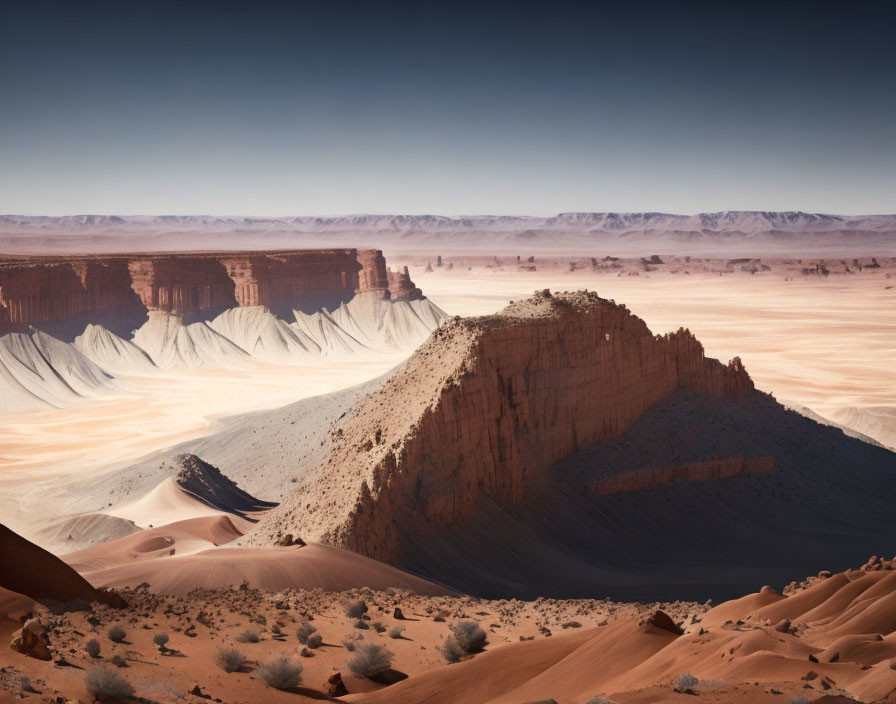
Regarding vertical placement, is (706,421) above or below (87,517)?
above

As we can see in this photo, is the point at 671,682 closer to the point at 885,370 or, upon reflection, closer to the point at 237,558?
the point at 237,558

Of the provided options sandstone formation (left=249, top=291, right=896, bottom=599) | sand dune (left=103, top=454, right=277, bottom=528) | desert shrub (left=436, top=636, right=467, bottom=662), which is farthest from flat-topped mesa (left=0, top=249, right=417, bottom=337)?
desert shrub (left=436, top=636, right=467, bottom=662)

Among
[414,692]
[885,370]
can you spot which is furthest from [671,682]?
[885,370]

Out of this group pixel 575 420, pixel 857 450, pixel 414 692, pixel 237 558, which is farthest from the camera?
pixel 857 450

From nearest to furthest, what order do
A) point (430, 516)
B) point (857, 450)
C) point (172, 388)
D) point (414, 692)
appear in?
point (414, 692), point (430, 516), point (857, 450), point (172, 388)

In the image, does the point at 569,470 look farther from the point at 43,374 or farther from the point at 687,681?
the point at 43,374

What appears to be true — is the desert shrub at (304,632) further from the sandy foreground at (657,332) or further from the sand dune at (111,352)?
the sand dune at (111,352)

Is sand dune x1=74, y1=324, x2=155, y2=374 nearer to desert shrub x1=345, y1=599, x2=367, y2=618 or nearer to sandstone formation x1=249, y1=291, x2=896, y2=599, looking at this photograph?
sandstone formation x1=249, y1=291, x2=896, y2=599

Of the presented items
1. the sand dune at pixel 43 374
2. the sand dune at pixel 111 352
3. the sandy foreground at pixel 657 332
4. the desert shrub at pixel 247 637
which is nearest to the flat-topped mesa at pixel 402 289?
the sandy foreground at pixel 657 332
